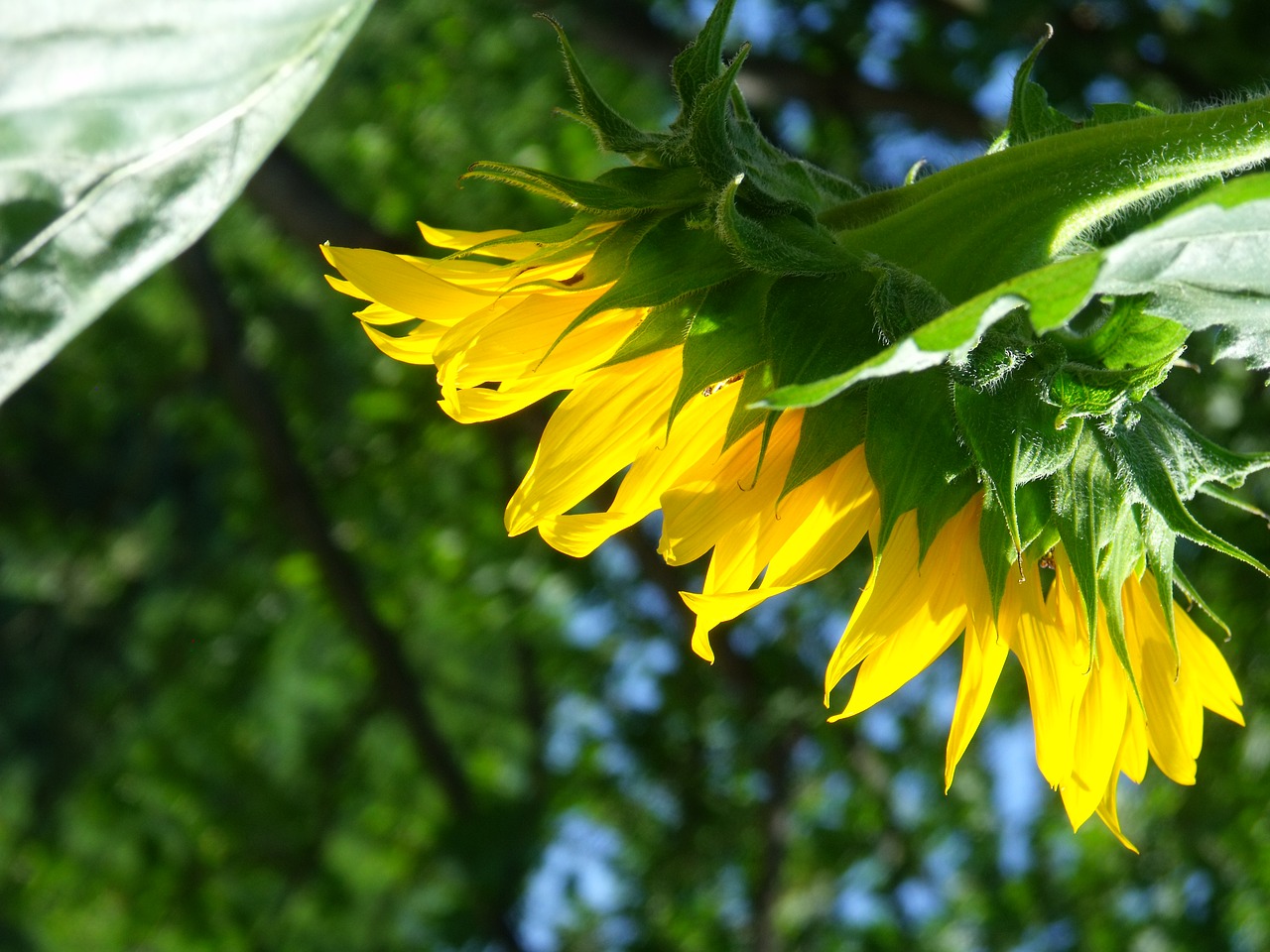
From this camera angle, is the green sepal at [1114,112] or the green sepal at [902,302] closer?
the green sepal at [902,302]

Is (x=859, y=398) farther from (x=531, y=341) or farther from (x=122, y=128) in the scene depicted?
(x=122, y=128)

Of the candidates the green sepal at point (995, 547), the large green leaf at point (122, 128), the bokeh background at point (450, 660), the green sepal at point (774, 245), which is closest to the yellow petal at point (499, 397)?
the green sepal at point (774, 245)

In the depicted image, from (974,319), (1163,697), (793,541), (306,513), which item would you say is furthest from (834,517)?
(306,513)

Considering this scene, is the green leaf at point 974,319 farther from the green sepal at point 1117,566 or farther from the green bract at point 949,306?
the green sepal at point 1117,566

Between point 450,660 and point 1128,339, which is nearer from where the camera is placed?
point 1128,339

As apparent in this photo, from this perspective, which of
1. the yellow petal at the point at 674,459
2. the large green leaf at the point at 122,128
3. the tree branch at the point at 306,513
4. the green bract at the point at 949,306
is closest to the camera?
the large green leaf at the point at 122,128

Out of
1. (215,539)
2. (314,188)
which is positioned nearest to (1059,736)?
(314,188)
